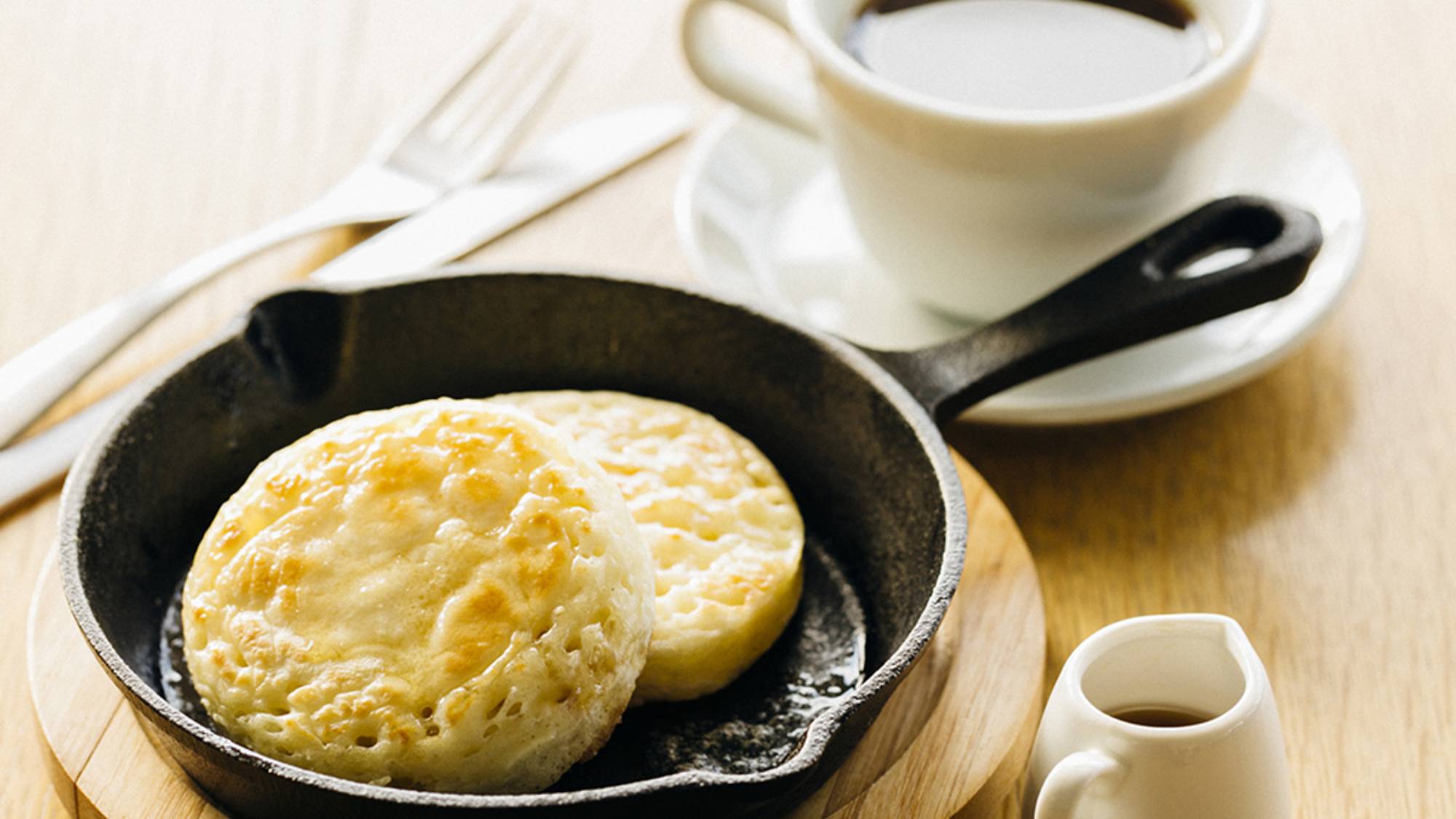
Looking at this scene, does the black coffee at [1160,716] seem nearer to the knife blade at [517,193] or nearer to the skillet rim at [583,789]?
the skillet rim at [583,789]

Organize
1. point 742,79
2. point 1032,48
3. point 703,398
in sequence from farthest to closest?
1. point 742,79
2. point 1032,48
3. point 703,398

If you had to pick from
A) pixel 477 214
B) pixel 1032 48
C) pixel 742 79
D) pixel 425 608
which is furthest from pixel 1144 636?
pixel 477 214

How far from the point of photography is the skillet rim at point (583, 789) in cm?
82


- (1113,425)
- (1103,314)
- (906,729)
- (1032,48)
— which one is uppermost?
(1032,48)

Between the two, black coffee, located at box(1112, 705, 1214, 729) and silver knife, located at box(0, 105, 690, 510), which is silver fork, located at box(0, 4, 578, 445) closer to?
silver knife, located at box(0, 105, 690, 510)

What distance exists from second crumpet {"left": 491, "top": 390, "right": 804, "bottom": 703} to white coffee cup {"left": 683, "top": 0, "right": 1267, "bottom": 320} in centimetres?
32

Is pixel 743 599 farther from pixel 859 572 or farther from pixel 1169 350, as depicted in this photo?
pixel 1169 350

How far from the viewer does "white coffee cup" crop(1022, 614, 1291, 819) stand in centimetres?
90

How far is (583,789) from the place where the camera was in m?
0.99

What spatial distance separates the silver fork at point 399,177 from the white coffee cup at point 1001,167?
17.9 inches

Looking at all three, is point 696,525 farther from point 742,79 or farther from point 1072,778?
point 742,79

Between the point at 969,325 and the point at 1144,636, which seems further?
the point at 969,325

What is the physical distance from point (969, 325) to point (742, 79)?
0.38m

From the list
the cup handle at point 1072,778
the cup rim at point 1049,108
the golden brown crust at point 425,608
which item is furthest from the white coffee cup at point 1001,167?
the cup handle at point 1072,778
